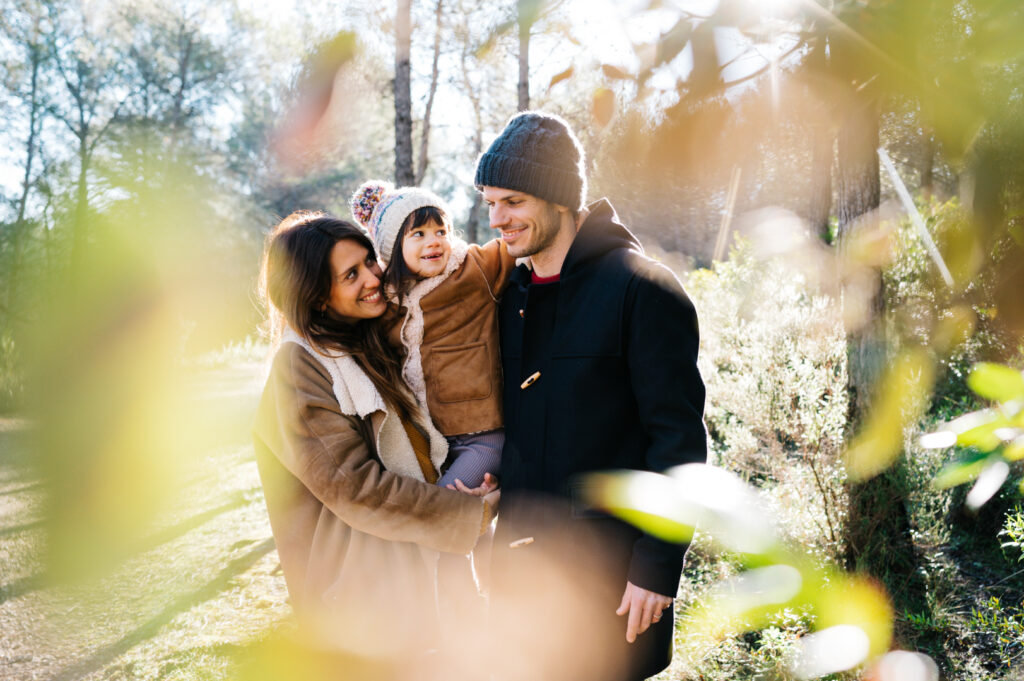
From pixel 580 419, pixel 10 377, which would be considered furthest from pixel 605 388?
pixel 10 377

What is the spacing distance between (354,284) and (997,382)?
1746mm

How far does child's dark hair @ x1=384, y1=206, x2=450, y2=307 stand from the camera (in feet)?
7.45

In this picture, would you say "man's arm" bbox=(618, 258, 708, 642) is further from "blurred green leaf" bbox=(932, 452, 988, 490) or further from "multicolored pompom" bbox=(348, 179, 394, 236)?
"multicolored pompom" bbox=(348, 179, 394, 236)

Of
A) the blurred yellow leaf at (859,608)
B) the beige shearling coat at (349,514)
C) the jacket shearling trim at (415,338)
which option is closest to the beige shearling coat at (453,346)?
the jacket shearling trim at (415,338)

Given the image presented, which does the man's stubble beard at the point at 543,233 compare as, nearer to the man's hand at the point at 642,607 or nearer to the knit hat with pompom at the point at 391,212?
the knit hat with pompom at the point at 391,212

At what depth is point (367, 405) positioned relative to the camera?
1962 mm

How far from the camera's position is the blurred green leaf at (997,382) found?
672 mm

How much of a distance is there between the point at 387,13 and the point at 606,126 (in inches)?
177

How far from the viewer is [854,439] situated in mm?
4230

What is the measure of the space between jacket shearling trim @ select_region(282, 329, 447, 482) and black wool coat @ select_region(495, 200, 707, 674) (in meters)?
0.31

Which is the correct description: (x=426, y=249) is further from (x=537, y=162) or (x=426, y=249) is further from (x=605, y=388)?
(x=605, y=388)

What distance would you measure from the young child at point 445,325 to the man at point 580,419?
0.18m

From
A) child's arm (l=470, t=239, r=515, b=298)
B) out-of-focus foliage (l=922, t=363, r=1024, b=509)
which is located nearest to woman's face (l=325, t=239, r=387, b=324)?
child's arm (l=470, t=239, r=515, b=298)

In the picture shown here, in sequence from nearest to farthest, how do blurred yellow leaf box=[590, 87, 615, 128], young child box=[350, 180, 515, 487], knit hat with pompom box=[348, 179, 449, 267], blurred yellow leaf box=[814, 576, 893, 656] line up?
young child box=[350, 180, 515, 487] → knit hat with pompom box=[348, 179, 449, 267] → blurred yellow leaf box=[814, 576, 893, 656] → blurred yellow leaf box=[590, 87, 615, 128]
